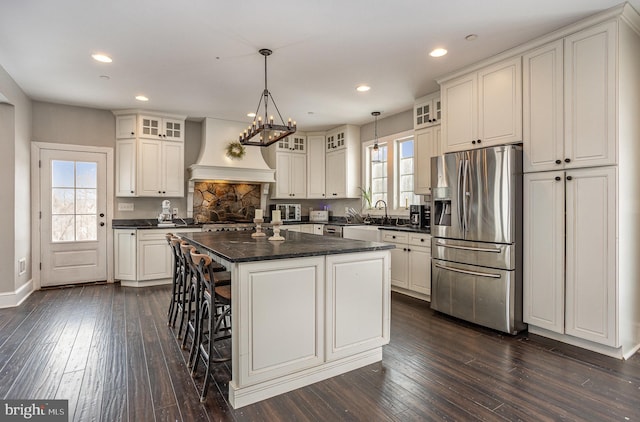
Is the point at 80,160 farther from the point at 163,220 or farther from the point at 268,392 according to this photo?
the point at 268,392

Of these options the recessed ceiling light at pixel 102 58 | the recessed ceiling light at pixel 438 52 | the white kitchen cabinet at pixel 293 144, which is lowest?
the white kitchen cabinet at pixel 293 144

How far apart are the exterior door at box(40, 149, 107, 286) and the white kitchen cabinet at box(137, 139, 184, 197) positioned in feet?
1.94

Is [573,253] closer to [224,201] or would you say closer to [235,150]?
[235,150]

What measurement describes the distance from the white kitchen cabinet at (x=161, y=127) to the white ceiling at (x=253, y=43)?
2.15 feet

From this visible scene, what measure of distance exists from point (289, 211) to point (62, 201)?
11.6ft

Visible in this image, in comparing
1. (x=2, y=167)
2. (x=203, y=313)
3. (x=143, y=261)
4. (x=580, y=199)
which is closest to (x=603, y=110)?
(x=580, y=199)

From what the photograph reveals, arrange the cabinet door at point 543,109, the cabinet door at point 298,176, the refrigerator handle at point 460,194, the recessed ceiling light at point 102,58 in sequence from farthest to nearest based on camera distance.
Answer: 1. the cabinet door at point 298,176
2. the refrigerator handle at point 460,194
3. the recessed ceiling light at point 102,58
4. the cabinet door at point 543,109

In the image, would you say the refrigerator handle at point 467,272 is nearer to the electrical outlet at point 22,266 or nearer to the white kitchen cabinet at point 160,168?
the white kitchen cabinet at point 160,168

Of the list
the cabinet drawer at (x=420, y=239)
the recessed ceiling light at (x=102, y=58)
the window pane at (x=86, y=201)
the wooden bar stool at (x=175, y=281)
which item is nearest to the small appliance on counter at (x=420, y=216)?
the cabinet drawer at (x=420, y=239)

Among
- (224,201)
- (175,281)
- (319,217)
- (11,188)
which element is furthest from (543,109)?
(11,188)

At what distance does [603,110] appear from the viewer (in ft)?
8.91

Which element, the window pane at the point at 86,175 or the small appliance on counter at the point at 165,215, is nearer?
the window pane at the point at 86,175

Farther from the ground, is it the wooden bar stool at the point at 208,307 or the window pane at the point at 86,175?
the window pane at the point at 86,175

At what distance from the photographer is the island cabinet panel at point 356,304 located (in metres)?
2.49
